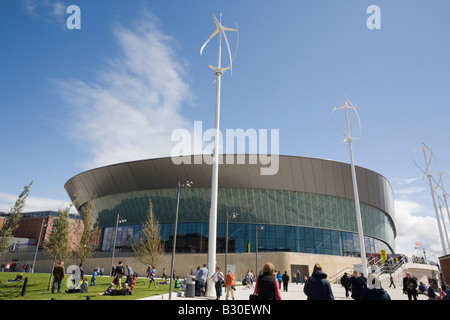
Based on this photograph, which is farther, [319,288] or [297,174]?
[297,174]

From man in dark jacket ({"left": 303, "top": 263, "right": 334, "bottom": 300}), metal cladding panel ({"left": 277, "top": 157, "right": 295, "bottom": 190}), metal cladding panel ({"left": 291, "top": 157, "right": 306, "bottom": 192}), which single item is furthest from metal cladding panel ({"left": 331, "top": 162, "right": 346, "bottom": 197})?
man in dark jacket ({"left": 303, "top": 263, "right": 334, "bottom": 300})

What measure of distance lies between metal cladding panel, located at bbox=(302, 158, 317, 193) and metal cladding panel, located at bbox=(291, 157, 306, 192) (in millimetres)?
456

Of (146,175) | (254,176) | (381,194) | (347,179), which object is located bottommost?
(381,194)

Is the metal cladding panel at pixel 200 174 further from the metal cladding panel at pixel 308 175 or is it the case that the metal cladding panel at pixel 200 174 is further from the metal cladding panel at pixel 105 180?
the metal cladding panel at pixel 105 180

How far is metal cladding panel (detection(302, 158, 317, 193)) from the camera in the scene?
4399 centimetres

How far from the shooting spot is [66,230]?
22125mm

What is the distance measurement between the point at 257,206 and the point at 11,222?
1235 inches

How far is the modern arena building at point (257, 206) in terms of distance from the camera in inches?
1722

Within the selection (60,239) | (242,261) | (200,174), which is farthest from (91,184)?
(60,239)

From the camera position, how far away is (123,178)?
4991 centimetres

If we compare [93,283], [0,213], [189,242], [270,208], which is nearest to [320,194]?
[270,208]

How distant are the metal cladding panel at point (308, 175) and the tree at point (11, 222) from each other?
33599 mm

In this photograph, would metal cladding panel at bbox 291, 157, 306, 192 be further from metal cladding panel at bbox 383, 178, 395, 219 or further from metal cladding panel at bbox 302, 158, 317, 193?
metal cladding panel at bbox 383, 178, 395, 219

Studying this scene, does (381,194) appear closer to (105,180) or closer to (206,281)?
(206,281)
